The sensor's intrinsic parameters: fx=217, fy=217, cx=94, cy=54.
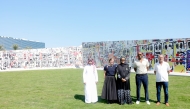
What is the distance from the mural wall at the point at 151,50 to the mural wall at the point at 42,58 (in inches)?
157

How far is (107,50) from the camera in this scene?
28.6 meters

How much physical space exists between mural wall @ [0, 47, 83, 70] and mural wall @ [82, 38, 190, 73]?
3.99 m

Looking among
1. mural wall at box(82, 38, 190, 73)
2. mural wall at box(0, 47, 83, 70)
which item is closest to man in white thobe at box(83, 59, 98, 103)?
mural wall at box(82, 38, 190, 73)

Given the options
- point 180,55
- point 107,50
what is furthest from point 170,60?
point 107,50

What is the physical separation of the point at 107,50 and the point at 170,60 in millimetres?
9466

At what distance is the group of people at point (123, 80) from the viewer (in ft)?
24.5

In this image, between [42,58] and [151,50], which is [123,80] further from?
[42,58]

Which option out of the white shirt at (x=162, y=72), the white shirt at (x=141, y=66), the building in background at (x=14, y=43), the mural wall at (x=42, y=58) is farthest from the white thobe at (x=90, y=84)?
the building in background at (x=14, y=43)

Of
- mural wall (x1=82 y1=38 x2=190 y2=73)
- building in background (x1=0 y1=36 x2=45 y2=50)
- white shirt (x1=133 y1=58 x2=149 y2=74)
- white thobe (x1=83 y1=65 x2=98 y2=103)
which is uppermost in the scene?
building in background (x1=0 y1=36 x2=45 y2=50)

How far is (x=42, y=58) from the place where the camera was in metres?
35.3

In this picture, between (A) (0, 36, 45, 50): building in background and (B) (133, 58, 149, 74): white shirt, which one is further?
(A) (0, 36, 45, 50): building in background

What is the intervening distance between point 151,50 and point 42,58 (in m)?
19.2

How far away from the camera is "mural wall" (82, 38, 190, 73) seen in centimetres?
2014

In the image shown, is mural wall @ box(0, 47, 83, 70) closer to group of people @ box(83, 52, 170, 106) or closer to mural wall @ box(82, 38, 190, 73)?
mural wall @ box(82, 38, 190, 73)
